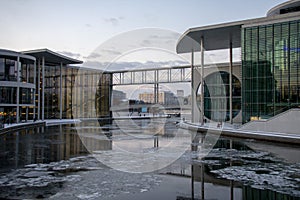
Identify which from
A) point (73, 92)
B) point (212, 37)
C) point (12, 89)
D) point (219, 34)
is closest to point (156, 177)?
point (219, 34)

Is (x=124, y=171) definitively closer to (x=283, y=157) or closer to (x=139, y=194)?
(x=139, y=194)

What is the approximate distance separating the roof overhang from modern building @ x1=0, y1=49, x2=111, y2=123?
2186cm

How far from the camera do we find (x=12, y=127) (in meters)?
31.7

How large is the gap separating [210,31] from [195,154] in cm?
1964

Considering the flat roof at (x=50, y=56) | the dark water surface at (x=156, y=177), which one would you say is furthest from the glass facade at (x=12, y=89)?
the dark water surface at (x=156, y=177)

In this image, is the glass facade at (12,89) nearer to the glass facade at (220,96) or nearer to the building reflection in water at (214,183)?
the glass facade at (220,96)

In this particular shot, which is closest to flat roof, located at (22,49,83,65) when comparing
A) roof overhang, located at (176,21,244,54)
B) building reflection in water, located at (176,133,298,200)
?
roof overhang, located at (176,21,244,54)

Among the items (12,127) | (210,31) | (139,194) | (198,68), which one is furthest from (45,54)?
(139,194)

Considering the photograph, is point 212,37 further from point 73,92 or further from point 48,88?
point 48,88

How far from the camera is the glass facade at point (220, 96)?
43.1m

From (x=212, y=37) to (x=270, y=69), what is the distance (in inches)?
357

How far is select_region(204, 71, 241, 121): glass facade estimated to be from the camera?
141 feet

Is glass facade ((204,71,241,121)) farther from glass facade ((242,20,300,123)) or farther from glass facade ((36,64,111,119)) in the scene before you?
glass facade ((36,64,111,119))

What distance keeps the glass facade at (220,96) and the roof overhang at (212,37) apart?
532 cm
